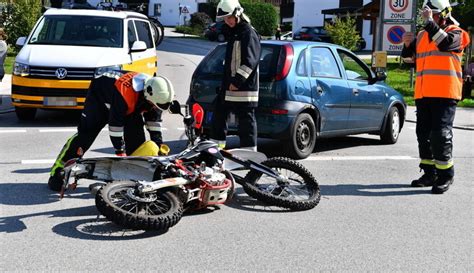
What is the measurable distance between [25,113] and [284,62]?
17.7ft

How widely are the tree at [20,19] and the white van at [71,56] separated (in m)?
13.0

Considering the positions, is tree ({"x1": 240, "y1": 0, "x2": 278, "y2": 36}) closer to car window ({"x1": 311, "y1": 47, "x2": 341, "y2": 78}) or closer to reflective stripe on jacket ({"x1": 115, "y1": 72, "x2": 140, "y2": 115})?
car window ({"x1": 311, "y1": 47, "x2": 341, "y2": 78})

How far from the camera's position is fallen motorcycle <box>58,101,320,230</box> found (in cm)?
541

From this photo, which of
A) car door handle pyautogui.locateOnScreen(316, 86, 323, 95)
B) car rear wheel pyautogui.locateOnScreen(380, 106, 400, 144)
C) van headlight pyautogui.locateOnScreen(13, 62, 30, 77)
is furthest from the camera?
van headlight pyautogui.locateOnScreen(13, 62, 30, 77)

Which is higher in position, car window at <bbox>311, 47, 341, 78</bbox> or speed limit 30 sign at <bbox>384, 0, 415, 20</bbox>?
speed limit 30 sign at <bbox>384, 0, 415, 20</bbox>

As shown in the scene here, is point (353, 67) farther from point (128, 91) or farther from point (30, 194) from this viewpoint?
point (30, 194)

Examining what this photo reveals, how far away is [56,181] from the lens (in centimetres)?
669

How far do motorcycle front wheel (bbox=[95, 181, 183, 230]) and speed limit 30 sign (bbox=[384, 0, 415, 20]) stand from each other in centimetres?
1377

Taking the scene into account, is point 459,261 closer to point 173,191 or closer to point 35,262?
point 173,191

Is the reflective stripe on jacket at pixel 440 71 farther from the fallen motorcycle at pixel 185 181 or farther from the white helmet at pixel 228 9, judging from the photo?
the white helmet at pixel 228 9

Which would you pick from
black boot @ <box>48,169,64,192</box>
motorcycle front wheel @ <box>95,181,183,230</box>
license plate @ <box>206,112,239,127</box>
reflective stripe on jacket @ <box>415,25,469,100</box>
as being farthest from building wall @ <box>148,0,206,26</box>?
motorcycle front wheel @ <box>95,181,183,230</box>

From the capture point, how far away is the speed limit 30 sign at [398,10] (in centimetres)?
1797

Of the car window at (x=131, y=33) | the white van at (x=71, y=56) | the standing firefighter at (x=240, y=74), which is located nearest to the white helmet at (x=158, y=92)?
the standing firefighter at (x=240, y=74)

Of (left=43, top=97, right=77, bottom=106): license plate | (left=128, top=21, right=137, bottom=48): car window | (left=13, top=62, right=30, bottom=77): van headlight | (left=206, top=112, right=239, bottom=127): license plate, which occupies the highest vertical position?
(left=128, top=21, right=137, bottom=48): car window
